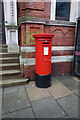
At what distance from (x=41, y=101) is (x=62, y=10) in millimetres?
3920

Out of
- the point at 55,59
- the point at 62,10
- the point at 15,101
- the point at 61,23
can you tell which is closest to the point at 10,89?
the point at 15,101

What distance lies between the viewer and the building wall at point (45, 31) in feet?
10.3

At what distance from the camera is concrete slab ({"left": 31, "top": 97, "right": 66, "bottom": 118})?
194 cm

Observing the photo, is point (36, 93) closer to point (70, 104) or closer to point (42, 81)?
point (42, 81)

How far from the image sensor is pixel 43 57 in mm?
2830

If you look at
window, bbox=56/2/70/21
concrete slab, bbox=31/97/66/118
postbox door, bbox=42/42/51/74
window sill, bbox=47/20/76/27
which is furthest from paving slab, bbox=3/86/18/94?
A: window, bbox=56/2/70/21

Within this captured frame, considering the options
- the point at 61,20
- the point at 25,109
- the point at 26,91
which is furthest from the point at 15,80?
Result: the point at 61,20

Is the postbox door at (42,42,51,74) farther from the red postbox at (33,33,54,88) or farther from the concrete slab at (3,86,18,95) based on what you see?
the concrete slab at (3,86,18,95)

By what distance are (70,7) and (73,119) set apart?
4319 millimetres

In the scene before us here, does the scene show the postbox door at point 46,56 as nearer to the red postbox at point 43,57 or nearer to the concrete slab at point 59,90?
the red postbox at point 43,57

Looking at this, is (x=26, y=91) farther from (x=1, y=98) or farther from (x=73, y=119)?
(x=73, y=119)

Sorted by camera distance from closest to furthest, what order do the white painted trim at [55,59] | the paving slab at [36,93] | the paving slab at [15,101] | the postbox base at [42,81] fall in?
the paving slab at [15,101]
the paving slab at [36,93]
the postbox base at [42,81]
the white painted trim at [55,59]

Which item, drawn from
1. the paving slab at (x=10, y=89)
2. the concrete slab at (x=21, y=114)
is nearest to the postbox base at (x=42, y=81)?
the paving slab at (x=10, y=89)

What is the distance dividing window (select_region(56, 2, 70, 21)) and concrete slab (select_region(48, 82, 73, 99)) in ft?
9.66
